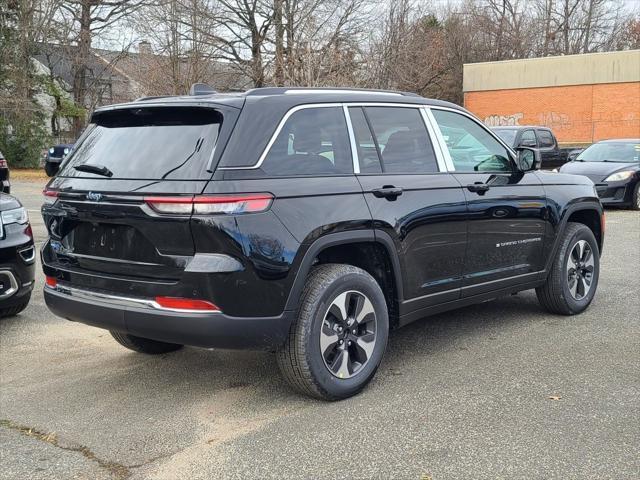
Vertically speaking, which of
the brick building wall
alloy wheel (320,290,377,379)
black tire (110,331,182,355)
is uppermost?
the brick building wall

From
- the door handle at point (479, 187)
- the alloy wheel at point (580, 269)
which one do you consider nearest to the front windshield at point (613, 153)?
the alloy wheel at point (580, 269)

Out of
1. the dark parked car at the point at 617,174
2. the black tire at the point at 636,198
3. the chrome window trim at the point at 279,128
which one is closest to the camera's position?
the chrome window trim at the point at 279,128

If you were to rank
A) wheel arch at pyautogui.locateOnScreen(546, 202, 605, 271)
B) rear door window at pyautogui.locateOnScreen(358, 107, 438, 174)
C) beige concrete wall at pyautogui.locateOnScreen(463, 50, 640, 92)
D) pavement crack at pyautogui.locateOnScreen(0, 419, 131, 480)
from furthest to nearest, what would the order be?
beige concrete wall at pyautogui.locateOnScreen(463, 50, 640, 92) → wheel arch at pyautogui.locateOnScreen(546, 202, 605, 271) → rear door window at pyautogui.locateOnScreen(358, 107, 438, 174) → pavement crack at pyautogui.locateOnScreen(0, 419, 131, 480)

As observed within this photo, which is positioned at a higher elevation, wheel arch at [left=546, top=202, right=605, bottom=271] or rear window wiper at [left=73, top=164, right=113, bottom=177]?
rear window wiper at [left=73, top=164, right=113, bottom=177]

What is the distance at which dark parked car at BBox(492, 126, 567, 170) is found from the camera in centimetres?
1684

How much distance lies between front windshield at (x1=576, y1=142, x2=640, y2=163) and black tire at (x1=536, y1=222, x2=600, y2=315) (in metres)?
9.77

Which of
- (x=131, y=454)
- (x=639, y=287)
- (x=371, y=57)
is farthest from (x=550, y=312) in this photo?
(x=371, y=57)

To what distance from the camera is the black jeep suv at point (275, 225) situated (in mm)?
3643

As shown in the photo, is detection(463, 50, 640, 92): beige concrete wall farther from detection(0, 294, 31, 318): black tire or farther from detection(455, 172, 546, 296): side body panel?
detection(0, 294, 31, 318): black tire

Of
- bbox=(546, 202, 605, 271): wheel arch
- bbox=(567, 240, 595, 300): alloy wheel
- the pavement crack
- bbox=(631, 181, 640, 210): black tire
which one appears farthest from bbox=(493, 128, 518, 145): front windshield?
the pavement crack

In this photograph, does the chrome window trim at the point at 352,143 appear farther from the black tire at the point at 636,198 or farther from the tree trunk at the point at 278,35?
the tree trunk at the point at 278,35

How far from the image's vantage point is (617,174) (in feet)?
46.3

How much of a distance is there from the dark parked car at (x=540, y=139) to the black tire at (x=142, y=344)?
1287 cm

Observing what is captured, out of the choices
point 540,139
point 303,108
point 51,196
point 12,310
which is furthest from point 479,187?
point 540,139
